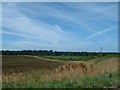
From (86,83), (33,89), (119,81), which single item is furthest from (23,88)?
(119,81)

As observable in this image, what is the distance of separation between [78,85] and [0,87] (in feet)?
11.5

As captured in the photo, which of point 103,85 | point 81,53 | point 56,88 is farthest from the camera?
point 81,53

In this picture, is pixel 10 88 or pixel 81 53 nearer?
pixel 10 88

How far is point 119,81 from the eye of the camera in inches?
428

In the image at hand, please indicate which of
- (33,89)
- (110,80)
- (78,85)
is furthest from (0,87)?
(110,80)

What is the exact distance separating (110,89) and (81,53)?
408 feet

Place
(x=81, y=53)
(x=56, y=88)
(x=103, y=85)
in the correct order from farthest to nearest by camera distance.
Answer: (x=81, y=53) < (x=103, y=85) < (x=56, y=88)

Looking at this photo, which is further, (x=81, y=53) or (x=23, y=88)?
(x=81, y=53)

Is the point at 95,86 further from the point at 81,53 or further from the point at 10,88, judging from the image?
the point at 81,53

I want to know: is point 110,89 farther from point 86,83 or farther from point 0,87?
point 0,87

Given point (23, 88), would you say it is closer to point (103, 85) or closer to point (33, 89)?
point (33, 89)

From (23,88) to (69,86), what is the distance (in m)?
1.98

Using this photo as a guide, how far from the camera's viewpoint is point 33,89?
9711 millimetres

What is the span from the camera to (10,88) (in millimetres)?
9969
